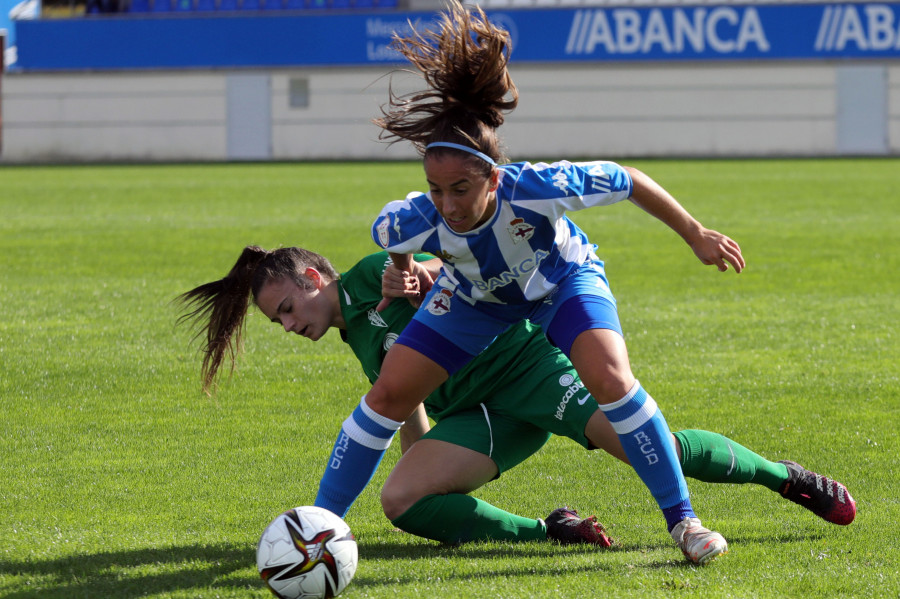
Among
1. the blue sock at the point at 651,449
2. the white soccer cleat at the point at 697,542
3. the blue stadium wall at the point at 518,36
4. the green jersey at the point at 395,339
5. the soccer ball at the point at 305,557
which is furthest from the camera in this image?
the blue stadium wall at the point at 518,36

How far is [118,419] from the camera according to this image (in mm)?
5688

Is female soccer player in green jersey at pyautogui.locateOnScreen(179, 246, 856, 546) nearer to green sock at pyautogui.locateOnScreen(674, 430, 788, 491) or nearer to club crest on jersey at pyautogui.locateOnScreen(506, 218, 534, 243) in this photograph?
green sock at pyautogui.locateOnScreen(674, 430, 788, 491)

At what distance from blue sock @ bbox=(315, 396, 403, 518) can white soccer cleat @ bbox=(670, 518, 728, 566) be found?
3.22 ft

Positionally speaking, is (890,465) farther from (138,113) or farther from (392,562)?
A: (138,113)

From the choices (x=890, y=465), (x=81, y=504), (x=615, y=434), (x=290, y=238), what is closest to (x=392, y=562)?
(x=615, y=434)

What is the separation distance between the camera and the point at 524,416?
4.07 meters

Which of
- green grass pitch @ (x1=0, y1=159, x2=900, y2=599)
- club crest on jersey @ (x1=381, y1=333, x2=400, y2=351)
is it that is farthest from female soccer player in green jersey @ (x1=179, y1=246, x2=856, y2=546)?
green grass pitch @ (x1=0, y1=159, x2=900, y2=599)

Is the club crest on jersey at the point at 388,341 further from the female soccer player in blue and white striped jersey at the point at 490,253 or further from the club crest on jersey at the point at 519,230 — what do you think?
the club crest on jersey at the point at 519,230

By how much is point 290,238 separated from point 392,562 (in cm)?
1063

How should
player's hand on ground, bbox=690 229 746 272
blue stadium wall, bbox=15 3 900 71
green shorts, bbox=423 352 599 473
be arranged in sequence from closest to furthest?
player's hand on ground, bbox=690 229 746 272, green shorts, bbox=423 352 599 473, blue stadium wall, bbox=15 3 900 71

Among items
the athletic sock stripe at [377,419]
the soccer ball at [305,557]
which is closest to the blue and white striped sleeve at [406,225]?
the athletic sock stripe at [377,419]

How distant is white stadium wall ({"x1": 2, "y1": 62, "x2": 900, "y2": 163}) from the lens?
37.8 meters

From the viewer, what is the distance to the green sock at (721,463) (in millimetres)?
3830

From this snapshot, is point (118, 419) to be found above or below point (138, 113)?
above
